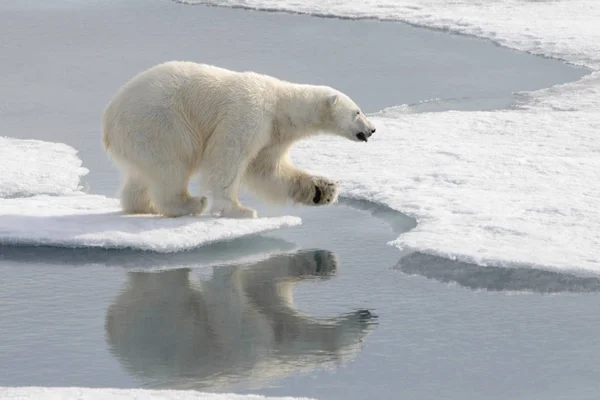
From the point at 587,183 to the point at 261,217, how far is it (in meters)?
2.08

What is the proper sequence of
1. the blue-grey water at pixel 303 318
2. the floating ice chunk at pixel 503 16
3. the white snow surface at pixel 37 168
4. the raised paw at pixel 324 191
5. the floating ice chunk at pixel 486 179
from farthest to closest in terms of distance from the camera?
1. the floating ice chunk at pixel 503 16
2. the white snow surface at pixel 37 168
3. the raised paw at pixel 324 191
4. the floating ice chunk at pixel 486 179
5. the blue-grey water at pixel 303 318

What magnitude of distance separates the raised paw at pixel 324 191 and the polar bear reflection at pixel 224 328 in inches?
31.1

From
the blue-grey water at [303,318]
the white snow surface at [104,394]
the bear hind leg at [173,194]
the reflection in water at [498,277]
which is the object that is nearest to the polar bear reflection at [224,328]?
the blue-grey water at [303,318]

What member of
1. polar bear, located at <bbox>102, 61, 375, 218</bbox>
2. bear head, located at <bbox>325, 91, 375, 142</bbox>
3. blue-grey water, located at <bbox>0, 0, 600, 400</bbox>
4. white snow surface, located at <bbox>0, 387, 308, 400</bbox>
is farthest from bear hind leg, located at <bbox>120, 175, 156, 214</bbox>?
white snow surface, located at <bbox>0, 387, 308, 400</bbox>

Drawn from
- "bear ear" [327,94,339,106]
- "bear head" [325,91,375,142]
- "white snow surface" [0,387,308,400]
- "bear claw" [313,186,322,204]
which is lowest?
"bear claw" [313,186,322,204]

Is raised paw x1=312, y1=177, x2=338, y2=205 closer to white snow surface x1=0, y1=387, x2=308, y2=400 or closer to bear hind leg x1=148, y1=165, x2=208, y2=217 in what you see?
bear hind leg x1=148, y1=165, x2=208, y2=217

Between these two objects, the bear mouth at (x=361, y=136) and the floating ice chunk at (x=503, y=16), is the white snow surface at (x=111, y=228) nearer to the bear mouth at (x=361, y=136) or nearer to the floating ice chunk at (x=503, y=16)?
the bear mouth at (x=361, y=136)

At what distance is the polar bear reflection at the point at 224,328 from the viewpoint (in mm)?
3812

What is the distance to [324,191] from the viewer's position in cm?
580

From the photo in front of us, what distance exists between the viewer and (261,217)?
229 inches

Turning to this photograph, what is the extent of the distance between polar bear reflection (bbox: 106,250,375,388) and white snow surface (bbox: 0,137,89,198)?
169 cm

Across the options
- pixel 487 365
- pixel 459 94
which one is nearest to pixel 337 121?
pixel 487 365

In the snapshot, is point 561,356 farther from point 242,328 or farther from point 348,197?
point 348,197

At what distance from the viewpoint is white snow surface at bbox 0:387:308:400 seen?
3463 millimetres
